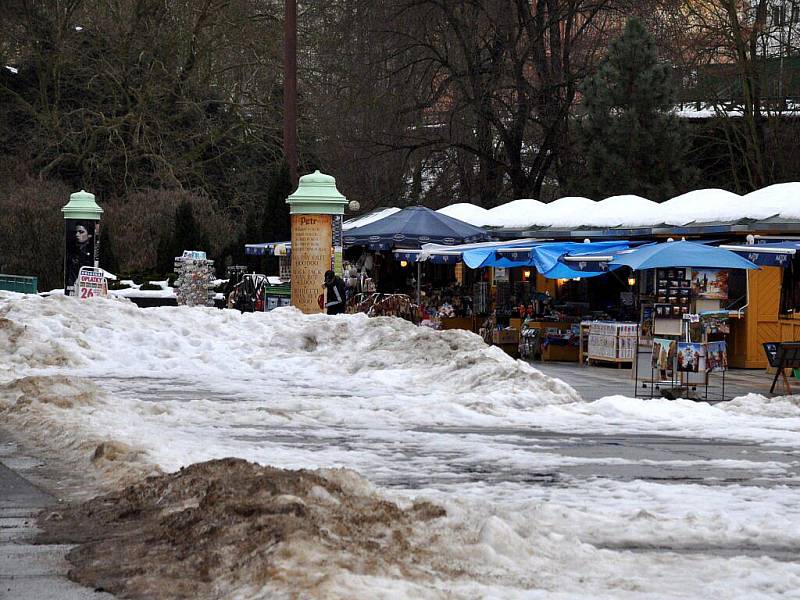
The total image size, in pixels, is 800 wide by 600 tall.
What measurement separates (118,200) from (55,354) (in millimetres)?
22658

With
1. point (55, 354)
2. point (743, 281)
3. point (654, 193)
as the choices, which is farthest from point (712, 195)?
point (55, 354)

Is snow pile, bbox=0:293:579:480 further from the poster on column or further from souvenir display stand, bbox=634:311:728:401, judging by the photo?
souvenir display stand, bbox=634:311:728:401

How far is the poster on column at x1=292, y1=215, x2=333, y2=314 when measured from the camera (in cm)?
2605

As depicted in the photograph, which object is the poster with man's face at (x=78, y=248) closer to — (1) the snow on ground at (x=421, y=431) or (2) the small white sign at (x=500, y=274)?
(1) the snow on ground at (x=421, y=431)

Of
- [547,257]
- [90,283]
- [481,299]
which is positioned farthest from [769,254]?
[90,283]

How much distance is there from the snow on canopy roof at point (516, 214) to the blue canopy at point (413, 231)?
1952mm

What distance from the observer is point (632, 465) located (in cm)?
1124

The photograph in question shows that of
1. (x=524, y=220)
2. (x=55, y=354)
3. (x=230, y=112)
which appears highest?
(x=230, y=112)

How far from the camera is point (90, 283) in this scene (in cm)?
2784

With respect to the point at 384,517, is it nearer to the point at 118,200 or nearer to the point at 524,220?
the point at 524,220

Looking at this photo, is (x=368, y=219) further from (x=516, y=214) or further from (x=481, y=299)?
(x=481, y=299)

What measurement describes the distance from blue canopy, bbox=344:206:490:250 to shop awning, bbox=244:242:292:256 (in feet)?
4.59

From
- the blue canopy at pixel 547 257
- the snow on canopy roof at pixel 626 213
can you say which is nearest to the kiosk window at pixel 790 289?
the blue canopy at pixel 547 257

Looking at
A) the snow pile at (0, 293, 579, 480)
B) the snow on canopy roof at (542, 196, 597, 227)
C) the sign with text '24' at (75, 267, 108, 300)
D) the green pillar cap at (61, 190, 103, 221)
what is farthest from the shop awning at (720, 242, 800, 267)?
the green pillar cap at (61, 190, 103, 221)
